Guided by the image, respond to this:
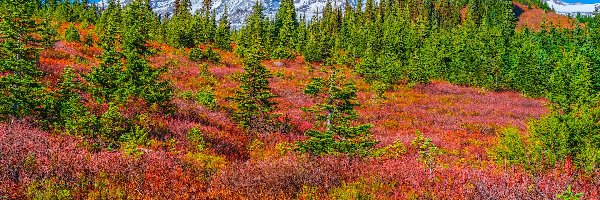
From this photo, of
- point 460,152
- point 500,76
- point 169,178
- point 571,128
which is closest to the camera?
point 169,178

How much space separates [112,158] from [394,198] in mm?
5568

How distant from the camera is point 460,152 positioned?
14.1 m

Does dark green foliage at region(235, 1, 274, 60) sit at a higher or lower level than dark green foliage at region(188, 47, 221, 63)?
higher

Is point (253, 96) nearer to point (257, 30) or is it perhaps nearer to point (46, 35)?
point (46, 35)

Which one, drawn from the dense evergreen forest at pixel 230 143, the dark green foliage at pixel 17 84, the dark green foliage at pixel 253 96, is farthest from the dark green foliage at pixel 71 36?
the dark green foliage at pixel 253 96

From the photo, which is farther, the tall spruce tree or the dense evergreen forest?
the tall spruce tree

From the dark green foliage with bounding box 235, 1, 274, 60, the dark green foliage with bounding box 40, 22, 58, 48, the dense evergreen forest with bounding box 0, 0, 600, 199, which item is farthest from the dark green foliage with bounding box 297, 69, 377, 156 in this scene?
the dark green foliage with bounding box 235, 1, 274, 60

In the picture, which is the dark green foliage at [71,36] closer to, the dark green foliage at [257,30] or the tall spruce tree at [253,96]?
the dark green foliage at [257,30]

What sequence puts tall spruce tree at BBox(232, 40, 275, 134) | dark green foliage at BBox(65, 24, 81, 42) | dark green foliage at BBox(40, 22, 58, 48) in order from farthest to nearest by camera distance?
dark green foliage at BBox(65, 24, 81, 42), dark green foliage at BBox(40, 22, 58, 48), tall spruce tree at BBox(232, 40, 275, 134)

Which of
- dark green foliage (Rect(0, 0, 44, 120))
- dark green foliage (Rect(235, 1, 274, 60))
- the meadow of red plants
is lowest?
the meadow of red plants

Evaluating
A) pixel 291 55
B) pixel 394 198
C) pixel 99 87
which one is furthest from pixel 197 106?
pixel 291 55

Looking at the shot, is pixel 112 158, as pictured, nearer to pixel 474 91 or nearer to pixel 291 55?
pixel 474 91

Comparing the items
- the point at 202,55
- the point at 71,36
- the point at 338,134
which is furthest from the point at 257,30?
the point at 338,134

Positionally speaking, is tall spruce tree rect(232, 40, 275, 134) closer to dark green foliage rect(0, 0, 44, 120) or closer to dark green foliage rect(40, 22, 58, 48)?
dark green foliage rect(0, 0, 44, 120)
